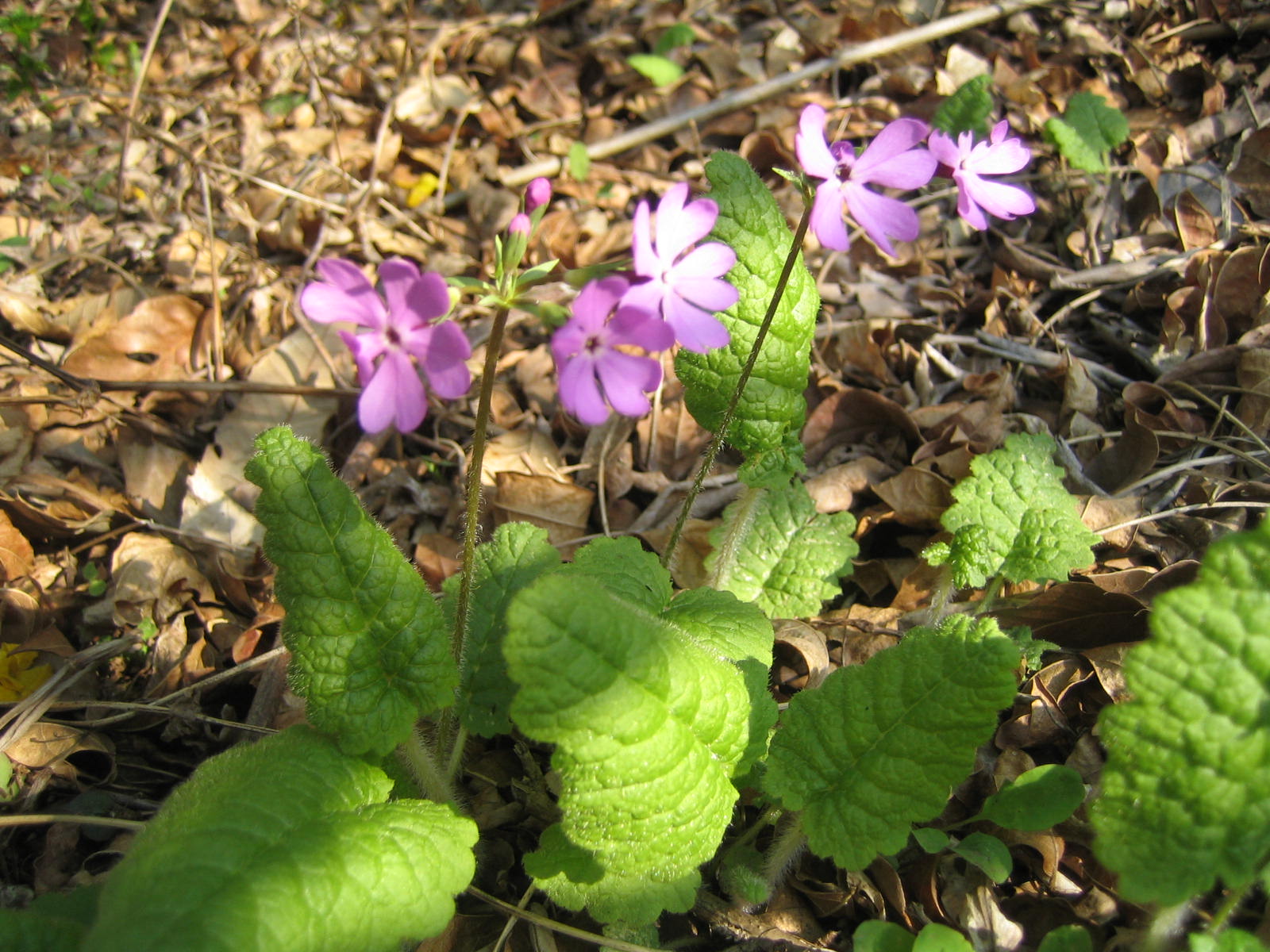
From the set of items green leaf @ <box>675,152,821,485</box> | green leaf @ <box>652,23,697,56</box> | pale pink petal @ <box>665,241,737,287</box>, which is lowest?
green leaf @ <box>675,152,821,485</box>

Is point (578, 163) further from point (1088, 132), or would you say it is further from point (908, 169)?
point (908, 169)

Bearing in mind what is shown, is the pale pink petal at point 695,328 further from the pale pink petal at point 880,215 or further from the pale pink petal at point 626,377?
the pale pink petal at point 880,215

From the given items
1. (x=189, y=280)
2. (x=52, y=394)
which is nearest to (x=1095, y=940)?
(x=52, y=394)

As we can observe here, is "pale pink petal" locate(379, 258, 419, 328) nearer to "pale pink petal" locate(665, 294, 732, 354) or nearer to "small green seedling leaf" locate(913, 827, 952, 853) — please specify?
"pale pink petal" locate(665, 294, 732, 354)

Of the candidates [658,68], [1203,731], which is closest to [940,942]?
[1203,731]

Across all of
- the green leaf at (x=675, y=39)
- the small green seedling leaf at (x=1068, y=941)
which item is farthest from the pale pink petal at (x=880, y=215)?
the green leaf at (x=675, y=39)

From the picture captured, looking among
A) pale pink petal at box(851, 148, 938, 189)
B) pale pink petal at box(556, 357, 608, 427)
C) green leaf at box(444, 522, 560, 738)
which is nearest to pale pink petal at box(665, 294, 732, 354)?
pale pink petal at box(556, 357, 608, 427)
